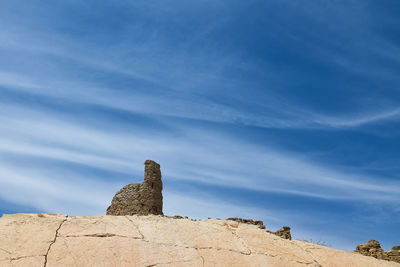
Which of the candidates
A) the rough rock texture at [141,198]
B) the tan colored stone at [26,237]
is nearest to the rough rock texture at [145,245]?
the tan colored stone at [26,237]

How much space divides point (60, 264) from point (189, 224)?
285cm

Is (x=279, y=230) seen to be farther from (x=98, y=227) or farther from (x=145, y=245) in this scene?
(x=98, y=227)

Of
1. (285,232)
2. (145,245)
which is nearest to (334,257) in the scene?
(285,232)

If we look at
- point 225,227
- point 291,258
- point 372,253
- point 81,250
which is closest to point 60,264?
point 81,250

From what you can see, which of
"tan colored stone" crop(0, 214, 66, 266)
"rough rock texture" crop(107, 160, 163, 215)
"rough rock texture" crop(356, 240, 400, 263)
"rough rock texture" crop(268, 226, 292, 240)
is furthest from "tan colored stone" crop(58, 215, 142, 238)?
"rough rock texture" crop(107, 160, 163, 215)

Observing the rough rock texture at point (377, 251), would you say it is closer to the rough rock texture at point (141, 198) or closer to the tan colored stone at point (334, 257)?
the tan colored stone at point (334, 257)

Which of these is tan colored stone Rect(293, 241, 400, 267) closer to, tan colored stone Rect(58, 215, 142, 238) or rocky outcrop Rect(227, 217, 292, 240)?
rocky outcrop Rect(227, 217, 292, 240)

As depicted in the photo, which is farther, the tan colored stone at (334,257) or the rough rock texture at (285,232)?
the rough rock texture at (285,232)

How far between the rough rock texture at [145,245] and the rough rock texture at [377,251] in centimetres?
276

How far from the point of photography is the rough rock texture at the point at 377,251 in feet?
37.1

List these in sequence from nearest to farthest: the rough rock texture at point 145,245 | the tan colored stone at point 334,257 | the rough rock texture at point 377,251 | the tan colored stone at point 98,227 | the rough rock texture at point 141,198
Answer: the rough rock texture at point 145,245 < the tan colored stone at point 98,227 < the tan colored stone at point 334,257 < the rough rock texture at point 377,251 < the rough rock texture at point 141,198

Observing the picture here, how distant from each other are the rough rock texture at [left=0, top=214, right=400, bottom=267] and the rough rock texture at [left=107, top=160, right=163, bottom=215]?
320 inches

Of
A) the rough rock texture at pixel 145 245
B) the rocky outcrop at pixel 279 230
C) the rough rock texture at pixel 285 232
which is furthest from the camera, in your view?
the rough rock texture at pixel 285 232

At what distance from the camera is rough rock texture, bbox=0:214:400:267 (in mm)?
6730
